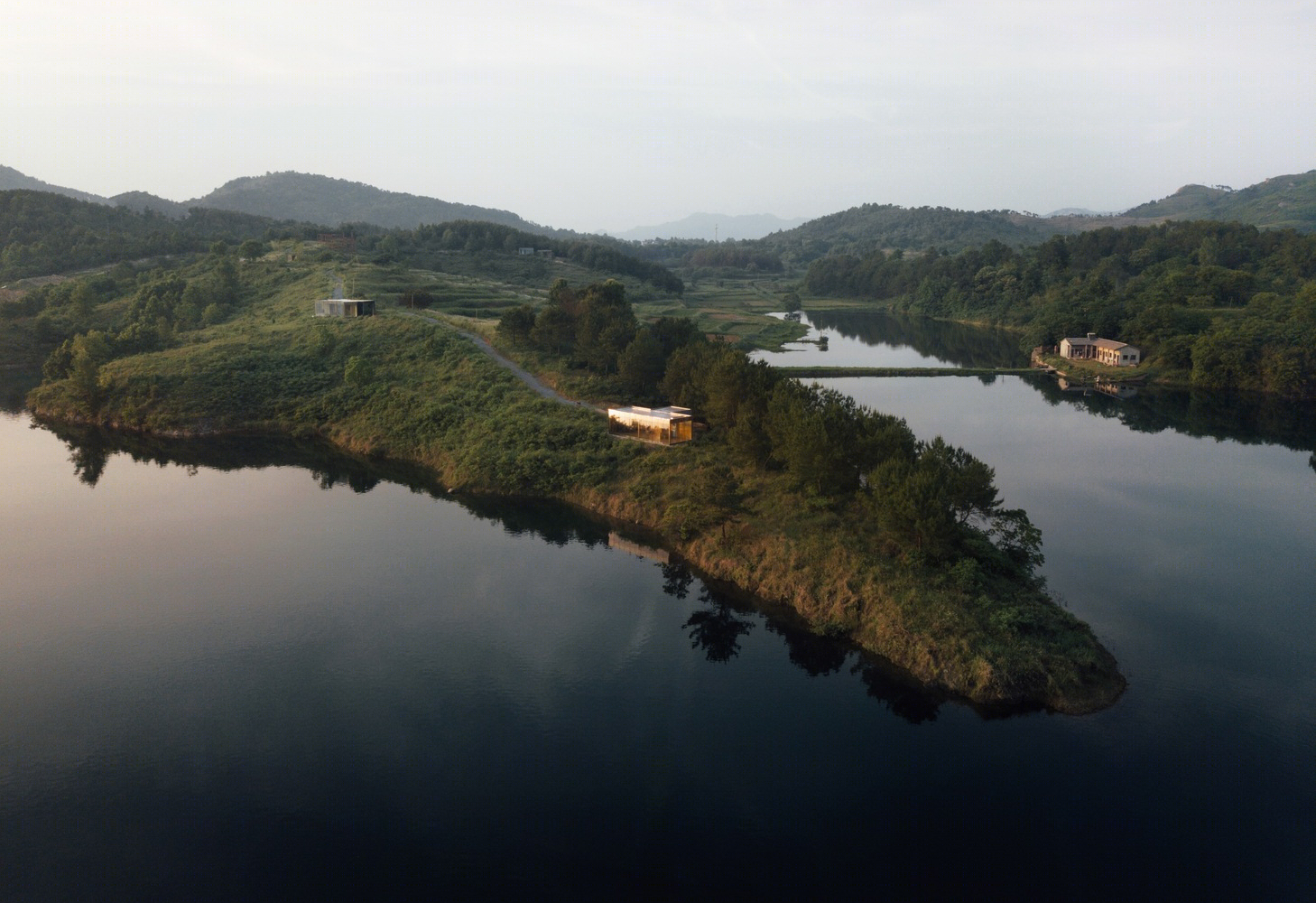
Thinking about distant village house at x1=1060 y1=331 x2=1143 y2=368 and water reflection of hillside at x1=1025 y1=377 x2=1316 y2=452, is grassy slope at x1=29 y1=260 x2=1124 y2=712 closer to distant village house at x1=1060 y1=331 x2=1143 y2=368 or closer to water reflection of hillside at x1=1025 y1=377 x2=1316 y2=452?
water reflection of hillside at x1=1025 y1=377 x2=1316 y2=452

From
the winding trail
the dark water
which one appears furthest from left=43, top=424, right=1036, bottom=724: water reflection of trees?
the dark water

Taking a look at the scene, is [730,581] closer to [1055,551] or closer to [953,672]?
[953,672]

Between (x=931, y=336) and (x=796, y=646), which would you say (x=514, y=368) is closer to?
(x=796, y=646)

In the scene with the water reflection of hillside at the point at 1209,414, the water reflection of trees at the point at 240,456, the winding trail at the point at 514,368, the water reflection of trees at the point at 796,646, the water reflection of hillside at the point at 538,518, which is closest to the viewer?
the water reflection of trees at the point at 796,646

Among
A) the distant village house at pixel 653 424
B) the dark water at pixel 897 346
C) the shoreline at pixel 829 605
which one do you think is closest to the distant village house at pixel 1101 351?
the dark water at pixel 897 346

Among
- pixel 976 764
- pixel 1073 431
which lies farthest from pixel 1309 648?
pixel 1073 431

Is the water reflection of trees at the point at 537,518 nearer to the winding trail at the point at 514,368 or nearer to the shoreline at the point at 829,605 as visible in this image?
the shoreline at the point at 829,605

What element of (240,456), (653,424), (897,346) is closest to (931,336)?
(897,346)
